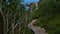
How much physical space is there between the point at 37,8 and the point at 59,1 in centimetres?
337

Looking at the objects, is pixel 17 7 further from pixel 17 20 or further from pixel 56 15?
pixel 56 15

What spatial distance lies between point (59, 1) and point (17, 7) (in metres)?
6.72

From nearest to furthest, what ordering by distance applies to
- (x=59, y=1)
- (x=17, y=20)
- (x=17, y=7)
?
(x=17, y=7) < (x=17, y=20) < (x=59, y=1)

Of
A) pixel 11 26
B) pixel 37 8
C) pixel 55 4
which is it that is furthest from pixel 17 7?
pixel 37 8

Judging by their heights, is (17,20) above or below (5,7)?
below

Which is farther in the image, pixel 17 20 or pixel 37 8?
pixel 37 8

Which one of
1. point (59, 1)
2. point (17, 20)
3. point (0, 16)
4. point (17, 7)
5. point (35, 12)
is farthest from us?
point (35, 12)

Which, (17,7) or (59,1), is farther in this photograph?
(59,1)

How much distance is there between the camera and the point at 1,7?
13.4 meters

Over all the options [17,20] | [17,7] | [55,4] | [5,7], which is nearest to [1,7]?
[5,7]

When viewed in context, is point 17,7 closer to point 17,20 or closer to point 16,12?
point 16,12

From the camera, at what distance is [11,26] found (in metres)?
14.4

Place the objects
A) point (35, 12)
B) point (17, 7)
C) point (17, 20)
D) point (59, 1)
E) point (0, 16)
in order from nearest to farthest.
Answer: point (0, 16) < point (17, 7) < point (17, 20) < point (59, 1) < point (35, 12)

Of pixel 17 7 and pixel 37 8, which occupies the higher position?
pixel 17 7
